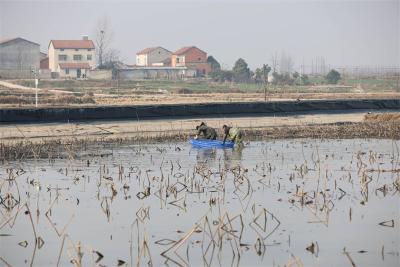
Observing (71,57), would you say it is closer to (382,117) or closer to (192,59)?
(192,59)

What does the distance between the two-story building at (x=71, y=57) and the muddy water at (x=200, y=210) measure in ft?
347

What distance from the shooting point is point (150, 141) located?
3466 centimetres

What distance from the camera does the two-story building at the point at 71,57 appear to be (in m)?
133

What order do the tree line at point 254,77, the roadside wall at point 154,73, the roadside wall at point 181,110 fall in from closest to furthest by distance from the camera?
1. the roadside wall at point 181,110
2. the tree line at point 254,77
3. the roadside wall at point 154,73

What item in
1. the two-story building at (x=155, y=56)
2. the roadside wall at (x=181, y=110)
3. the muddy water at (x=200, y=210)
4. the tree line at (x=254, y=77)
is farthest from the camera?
the two-story building at (x=155, y=56)

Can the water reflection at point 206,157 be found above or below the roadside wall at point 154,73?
below

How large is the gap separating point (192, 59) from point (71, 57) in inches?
906

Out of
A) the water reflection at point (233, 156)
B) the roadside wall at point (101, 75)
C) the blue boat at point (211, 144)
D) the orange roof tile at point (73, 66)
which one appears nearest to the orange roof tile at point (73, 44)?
the orange roof tile at point (73, 66)

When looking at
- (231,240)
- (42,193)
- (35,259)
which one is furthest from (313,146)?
(35,259)

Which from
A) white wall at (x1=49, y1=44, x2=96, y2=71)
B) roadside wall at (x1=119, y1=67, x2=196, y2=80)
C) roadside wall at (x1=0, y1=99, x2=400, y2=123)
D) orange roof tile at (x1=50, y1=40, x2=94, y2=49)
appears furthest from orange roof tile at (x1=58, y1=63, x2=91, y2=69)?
roadside wall at (x1=0, y1=99, x2=400, y2=123)

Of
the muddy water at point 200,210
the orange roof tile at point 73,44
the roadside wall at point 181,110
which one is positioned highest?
the orange roof tile at point 73,44

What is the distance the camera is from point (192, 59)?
142500 millimetres

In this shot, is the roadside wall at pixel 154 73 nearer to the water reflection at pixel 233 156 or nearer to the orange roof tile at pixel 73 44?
the orange roof tile at pixel 73 44

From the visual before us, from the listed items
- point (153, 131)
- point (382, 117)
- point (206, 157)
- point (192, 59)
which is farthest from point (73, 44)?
point (206, 157)
